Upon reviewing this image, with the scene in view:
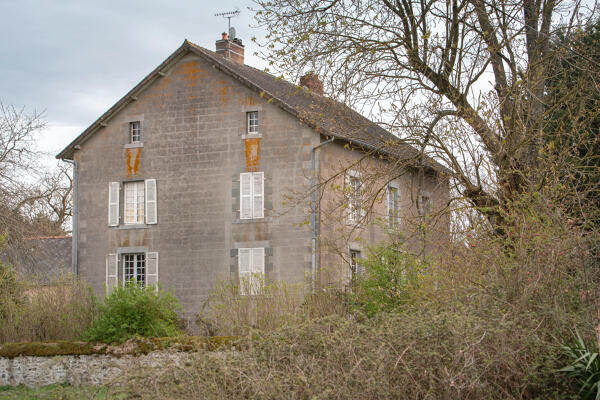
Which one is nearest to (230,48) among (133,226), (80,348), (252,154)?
(252,154)

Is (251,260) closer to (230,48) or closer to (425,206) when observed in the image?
(425,206)

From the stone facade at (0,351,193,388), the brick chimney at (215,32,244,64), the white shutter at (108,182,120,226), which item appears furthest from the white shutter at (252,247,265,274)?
the brick chimney at (215,32,244,64)

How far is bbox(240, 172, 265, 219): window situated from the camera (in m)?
22.4

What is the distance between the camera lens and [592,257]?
9.66 metres

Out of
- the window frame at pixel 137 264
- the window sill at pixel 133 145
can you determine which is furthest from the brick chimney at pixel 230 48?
the window frame at pixel 137 264

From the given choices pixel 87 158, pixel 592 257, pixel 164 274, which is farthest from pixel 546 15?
pixel 87 158

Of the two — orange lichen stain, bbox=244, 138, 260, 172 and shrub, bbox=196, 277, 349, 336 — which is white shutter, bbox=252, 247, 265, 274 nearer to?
orange lichen stain, bbox=244, 138, 260, 172

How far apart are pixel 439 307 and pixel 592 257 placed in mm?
1968

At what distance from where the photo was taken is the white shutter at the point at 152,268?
23.3 meters

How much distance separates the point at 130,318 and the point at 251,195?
7270 millimetres

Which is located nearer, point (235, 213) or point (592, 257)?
point (592, 257)

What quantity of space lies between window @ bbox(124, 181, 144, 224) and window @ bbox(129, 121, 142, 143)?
136 centimetres

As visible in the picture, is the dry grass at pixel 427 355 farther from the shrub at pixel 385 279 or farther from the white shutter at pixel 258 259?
the white shutter at pixel 258 259

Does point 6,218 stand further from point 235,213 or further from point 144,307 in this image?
point 235,213
